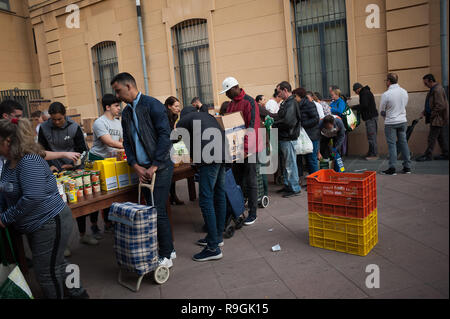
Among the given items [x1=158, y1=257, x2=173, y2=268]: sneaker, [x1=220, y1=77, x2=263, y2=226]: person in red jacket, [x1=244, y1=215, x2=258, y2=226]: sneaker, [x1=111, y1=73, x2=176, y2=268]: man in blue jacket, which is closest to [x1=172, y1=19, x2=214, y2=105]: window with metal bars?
[x1=220, y1=77, x2=263, y2=226]: person in red jacket

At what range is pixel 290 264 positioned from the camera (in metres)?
3.80

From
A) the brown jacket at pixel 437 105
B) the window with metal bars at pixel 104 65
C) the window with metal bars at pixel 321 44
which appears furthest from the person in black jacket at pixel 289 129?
the window with metal bars at pixel 104 65

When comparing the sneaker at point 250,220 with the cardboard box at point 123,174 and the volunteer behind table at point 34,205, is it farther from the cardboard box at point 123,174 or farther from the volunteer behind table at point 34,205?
the volunteer behind table at point 34,205

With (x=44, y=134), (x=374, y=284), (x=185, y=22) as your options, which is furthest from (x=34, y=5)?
(x=374, y=284)

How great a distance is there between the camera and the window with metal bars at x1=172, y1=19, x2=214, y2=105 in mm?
10742

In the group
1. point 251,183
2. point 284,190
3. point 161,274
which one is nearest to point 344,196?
point 251,183

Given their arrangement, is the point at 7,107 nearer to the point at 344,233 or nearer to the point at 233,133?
the point at 233,133

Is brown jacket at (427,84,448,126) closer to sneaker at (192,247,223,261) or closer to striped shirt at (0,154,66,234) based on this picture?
sneaker at (192,247,223,261)

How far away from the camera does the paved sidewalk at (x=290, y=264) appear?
3.17 metres

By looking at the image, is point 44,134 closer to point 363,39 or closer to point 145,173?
point 145,173

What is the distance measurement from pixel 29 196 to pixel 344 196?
9.60ft

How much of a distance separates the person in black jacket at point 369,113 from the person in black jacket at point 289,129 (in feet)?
9.41

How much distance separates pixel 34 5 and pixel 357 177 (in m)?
14.8

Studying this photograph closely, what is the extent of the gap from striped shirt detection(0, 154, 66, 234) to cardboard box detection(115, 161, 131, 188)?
3.70 feet
